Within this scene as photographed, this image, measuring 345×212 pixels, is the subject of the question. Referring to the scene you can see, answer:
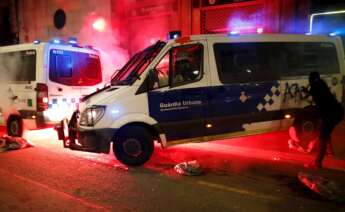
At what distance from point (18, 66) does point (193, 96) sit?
4610 millimetres

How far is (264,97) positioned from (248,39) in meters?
1.12

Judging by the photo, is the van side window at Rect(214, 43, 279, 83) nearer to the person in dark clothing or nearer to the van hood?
the person in dark clothing

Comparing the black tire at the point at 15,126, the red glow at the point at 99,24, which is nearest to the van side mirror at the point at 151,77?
the black tire at the point at 15,126

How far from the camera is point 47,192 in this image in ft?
17.8

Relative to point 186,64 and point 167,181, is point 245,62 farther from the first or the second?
point 167,181

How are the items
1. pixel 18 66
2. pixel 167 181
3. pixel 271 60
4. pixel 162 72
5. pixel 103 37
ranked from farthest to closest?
1. pixel 103 37
2. pixel 18 66
3. pixel 271 60
4. pixel 162 72
5. pixel 167 181

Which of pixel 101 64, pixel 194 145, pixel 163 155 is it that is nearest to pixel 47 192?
pixel 163 155

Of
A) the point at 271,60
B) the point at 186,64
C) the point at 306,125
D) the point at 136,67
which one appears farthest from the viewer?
the point at 306,125

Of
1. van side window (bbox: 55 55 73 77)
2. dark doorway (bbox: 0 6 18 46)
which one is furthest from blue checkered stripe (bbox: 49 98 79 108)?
dark doorway (bbox: 0 6 18 46)

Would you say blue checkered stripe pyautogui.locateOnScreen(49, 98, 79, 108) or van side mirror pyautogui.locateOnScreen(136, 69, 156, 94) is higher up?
van side mirror pyautogui.locateOnScreen(136, 69, 156, 94)

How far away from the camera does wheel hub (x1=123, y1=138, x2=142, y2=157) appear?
675cm

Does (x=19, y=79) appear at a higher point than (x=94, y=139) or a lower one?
higher

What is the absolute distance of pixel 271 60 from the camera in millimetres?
7469

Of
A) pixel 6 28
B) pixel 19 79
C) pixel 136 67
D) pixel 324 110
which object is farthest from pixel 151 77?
pixel 6 28
